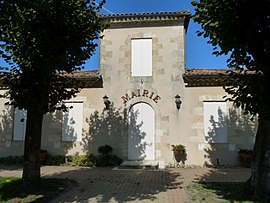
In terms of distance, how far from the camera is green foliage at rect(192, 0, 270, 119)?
18.1ft

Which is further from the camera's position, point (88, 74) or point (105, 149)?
point (88, 74)

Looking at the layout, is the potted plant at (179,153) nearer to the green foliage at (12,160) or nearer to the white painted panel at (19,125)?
the green foliage at (12,160)

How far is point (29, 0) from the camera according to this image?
464 cm

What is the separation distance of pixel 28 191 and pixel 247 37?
6.24 metres

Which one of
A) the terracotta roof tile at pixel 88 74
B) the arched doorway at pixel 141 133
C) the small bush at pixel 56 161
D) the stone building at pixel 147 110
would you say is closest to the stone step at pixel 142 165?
the stone building at pixel 147 110

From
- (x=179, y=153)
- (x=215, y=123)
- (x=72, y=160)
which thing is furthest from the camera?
(x=72, y=160)

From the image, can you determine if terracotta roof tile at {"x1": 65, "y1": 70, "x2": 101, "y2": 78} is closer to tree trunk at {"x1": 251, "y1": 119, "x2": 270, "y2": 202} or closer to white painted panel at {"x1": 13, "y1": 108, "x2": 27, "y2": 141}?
white painted panel at {"x1": 13, "y1": 108, "x2": 27, "y2": 141}

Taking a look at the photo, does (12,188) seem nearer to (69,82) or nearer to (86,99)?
(69,82)

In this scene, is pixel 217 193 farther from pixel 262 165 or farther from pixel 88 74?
pixel 88 74

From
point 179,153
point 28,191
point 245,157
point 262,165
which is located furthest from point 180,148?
point 28,191

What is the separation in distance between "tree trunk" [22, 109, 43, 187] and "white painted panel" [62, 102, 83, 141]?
16.6ft

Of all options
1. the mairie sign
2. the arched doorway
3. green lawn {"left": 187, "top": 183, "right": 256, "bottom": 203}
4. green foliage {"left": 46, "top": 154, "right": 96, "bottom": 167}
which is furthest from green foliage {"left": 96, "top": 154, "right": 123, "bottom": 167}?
green lawn {"left": 187, "top": 183, "right": 256, "bottom": 203}

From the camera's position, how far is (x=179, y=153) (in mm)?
11328

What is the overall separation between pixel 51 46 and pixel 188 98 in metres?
7.00
